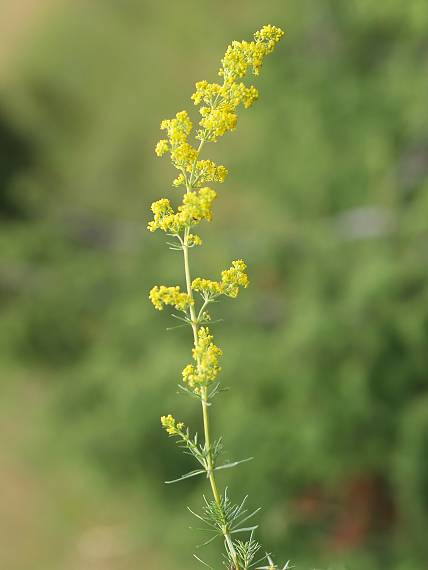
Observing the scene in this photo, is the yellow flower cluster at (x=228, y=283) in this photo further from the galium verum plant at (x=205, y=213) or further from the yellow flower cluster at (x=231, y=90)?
the yellow flower cluster at (x=231, y=90)

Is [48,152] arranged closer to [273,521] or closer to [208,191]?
[273,521]

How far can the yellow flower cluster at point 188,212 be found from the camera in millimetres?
Result: 1581

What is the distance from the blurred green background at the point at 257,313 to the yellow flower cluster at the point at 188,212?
402 centimetres

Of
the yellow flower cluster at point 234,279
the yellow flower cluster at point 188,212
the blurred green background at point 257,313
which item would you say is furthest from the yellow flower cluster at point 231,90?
the blurred green background at point 257,313

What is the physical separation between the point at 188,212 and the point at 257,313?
17.5ft

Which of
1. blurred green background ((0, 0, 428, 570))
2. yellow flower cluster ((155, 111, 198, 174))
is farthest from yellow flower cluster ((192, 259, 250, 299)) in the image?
blurred green background ((0, 0, 428, 570))

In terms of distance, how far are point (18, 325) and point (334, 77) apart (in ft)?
11.3

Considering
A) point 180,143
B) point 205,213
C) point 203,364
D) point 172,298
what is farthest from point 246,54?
point 203,364

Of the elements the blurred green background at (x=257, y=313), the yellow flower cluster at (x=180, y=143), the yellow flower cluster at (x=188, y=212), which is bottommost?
the yellow flower cluster at (x=188, y=212)

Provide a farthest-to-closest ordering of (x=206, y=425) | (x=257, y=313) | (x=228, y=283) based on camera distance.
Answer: (x=257, y=313)
(x=228, y=283)
(x=206, y=425)

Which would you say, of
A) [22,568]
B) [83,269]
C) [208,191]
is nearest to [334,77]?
[83,269]

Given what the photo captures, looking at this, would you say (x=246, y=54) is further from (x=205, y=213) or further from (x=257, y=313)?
(x=257, y=313)

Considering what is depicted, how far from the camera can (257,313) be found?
6922 mm

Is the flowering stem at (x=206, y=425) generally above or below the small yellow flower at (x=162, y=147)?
below
